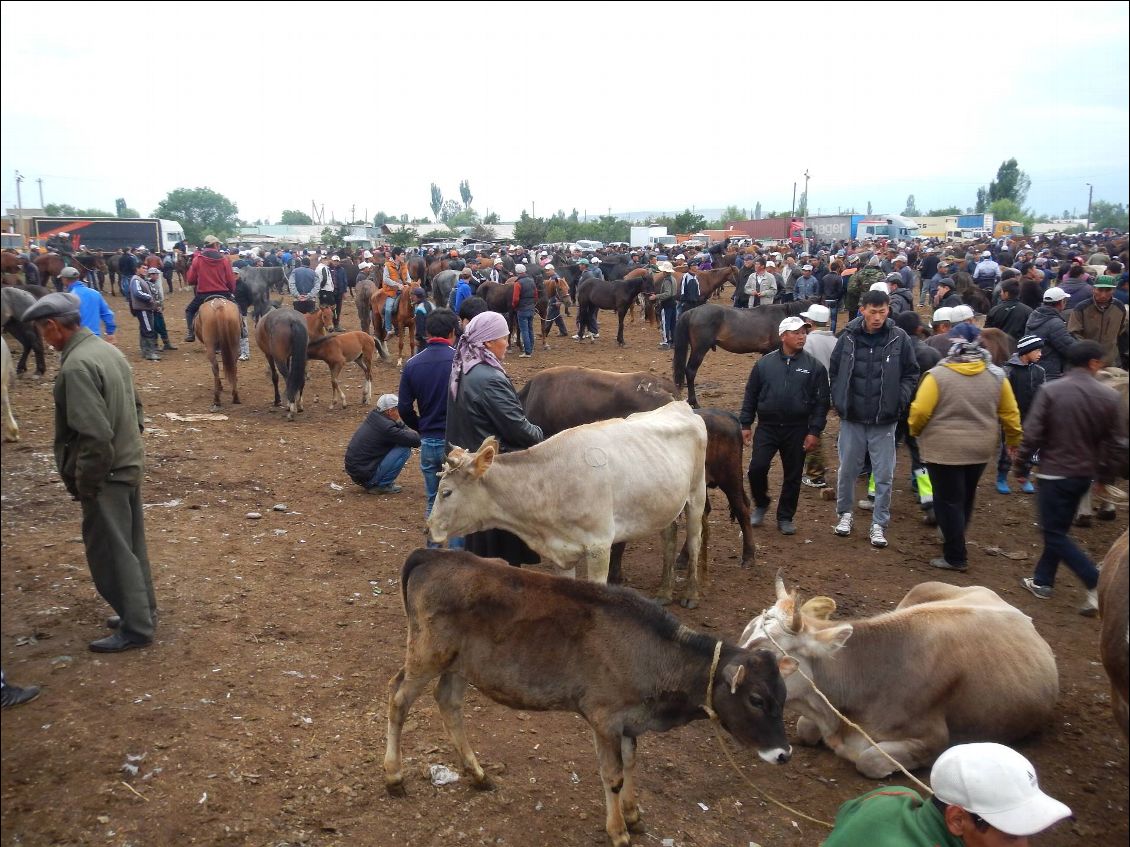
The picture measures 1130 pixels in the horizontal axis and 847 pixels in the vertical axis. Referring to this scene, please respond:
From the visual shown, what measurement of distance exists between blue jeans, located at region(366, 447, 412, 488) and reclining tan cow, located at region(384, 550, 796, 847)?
4917 millimetres

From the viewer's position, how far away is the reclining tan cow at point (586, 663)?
365cm

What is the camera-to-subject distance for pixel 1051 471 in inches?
222

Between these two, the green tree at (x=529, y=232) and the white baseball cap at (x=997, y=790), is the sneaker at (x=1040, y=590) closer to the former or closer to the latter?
the white baseball cap at (x=997, y=790)

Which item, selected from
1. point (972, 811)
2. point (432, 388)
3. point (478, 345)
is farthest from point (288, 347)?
point (972, 811)

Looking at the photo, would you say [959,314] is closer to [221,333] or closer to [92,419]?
[92,419]

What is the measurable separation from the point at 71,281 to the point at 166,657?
31.7 feet

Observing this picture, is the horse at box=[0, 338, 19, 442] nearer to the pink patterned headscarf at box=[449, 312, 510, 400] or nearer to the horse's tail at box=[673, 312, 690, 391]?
the pink patterned headscarf at box=[449, 312, 510, 400]

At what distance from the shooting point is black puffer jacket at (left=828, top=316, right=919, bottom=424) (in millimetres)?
6992

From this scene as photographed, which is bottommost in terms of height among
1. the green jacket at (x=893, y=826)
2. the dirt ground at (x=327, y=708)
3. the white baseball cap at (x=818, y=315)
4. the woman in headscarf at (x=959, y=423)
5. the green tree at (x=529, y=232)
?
the dirt ground at (x=327, y=708)

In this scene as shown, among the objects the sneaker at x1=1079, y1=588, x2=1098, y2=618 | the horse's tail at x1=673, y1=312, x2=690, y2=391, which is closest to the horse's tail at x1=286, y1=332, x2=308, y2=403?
the horse's tail at x1=673, y1=312, x2=690, y2=391

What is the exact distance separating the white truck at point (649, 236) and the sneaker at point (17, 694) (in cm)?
5950

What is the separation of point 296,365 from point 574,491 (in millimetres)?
8069

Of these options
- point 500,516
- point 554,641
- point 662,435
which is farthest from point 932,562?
point 554,641

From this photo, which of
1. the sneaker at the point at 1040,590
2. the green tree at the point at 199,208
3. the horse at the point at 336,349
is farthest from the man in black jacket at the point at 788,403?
the green tree at the point at 199,208
